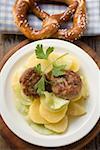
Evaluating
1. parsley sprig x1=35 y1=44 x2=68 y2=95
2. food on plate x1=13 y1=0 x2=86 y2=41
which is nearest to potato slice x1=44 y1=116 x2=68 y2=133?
parsley sprig x1=35 y1=44 x2=68 y2=95

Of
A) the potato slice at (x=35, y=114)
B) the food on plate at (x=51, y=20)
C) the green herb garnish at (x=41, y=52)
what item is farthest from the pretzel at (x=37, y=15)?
the potato slice at (x=35, y=114)

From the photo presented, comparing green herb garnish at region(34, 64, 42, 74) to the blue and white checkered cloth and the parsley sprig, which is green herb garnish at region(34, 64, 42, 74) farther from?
the blue and white checkered cloth

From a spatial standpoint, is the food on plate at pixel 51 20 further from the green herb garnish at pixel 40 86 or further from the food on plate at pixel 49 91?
the green herb garnish at pixel 40 86

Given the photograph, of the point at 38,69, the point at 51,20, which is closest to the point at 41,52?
the point at 38,69

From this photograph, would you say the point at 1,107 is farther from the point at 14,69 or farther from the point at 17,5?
the point at 17,5

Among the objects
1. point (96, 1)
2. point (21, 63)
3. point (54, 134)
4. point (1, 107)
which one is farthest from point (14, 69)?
point (96, 1)

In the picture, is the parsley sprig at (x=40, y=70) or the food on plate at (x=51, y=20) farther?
the food on plate at (x=51, y=20)

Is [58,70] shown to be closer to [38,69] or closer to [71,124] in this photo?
[38,69]
